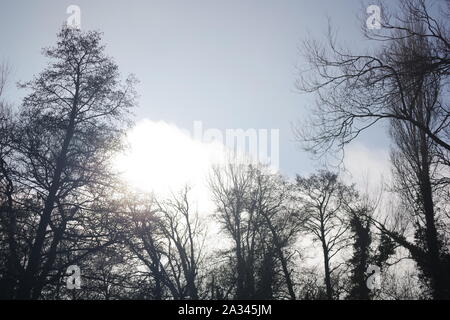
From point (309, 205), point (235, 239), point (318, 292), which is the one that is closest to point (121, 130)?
point (318, 292)

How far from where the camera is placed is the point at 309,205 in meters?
22.7

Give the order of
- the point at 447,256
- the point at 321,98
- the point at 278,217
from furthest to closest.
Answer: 1. the point at 278,217
2. the point at 447,256
3. the point at 321,98

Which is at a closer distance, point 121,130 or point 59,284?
point 59,284

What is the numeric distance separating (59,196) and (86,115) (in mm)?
2922

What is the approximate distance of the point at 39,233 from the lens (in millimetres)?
8664

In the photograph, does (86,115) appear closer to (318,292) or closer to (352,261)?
(318,292)

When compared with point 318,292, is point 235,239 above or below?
above

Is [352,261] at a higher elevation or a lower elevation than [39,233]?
lower
